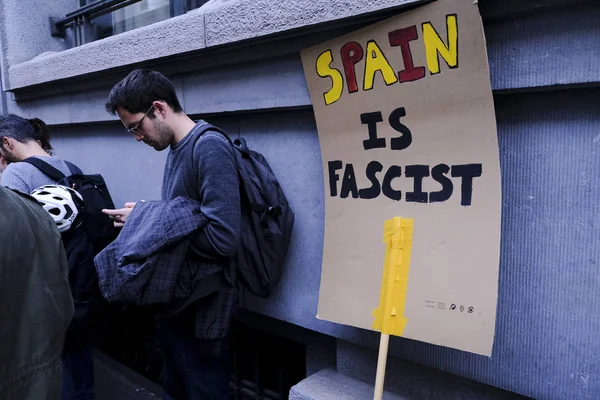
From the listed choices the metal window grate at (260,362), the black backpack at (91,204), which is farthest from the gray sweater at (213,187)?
the metal window grate at (260,362)

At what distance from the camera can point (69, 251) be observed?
3064 mm

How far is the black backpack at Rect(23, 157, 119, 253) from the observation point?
10.4 ft

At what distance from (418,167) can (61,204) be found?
2.15m

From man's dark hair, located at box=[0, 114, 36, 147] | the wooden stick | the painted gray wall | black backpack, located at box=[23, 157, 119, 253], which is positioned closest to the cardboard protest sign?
the wooden stick

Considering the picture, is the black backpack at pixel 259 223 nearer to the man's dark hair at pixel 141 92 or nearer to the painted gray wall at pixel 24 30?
the man's dark hair at pixel 141 92

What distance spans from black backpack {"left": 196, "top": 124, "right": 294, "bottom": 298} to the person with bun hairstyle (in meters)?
1.21

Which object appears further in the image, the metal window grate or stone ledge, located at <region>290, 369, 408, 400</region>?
the metal window grate

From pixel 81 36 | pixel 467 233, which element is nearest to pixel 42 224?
pixel 467 233

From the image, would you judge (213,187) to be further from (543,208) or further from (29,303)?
(543,208)

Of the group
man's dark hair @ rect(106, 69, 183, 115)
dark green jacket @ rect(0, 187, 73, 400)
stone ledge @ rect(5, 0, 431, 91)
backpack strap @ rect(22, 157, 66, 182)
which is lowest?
dark green jacket @ rect(0, 187, 73, 400)

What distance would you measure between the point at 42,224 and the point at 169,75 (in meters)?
2.30

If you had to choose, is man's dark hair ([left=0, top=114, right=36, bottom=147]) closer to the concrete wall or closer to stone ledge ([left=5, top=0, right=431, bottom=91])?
stone ledge ([left=5, top=0, right=431, bottom=91])

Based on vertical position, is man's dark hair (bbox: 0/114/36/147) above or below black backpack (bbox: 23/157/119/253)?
above

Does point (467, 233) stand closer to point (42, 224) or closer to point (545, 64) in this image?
point (545, 64)
